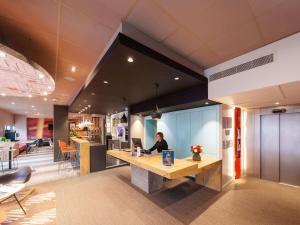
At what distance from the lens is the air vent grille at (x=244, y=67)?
8.39 ft

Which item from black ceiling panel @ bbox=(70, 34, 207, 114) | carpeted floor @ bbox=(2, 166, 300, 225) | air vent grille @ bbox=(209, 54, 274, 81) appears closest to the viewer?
black ceiling panel @ bbox=(70, 34, 207, 114)

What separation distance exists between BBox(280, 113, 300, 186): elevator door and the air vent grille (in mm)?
2894

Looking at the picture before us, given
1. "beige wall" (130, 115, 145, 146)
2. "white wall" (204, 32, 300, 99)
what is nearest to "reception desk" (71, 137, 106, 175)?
"beige wall" (130, 115, 145, 146)

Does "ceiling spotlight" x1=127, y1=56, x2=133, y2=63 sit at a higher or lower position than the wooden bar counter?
A: higher

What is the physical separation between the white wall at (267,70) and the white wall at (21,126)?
18.6 m

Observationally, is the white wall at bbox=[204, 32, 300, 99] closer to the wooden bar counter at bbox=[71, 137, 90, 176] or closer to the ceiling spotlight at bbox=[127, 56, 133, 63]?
the ceiling spotlight at bbox=[127, 56, 133, 63]

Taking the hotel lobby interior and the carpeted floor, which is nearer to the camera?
the hotel lobby interior

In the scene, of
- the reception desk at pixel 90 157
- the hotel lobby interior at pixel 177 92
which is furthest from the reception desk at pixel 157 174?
the reception desk at pixel 90 157

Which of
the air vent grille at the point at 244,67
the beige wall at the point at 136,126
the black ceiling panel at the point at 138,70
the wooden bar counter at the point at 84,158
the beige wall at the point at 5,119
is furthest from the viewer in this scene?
the beige wall at the point at 5,119

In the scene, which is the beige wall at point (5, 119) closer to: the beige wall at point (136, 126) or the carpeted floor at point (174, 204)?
the carpeted floor at point (174, 204)

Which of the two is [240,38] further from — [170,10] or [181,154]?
[181,154]

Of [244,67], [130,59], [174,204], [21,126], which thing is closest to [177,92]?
[244,67]

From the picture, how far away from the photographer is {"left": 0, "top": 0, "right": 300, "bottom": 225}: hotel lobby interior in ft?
6.52

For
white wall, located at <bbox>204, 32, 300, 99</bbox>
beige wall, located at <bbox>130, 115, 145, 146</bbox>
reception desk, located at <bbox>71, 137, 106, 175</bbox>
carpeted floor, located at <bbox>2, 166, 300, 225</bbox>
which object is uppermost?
white wall, located at <bbox>204, 32, 300, 99</bbox>
